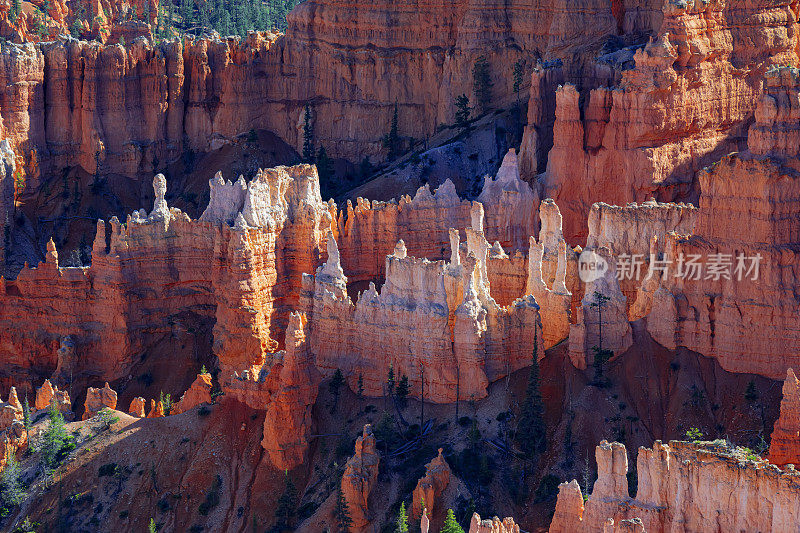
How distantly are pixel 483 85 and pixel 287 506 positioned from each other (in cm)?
4079

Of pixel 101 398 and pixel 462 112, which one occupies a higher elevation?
pixel 462 112

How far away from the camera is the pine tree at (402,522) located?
66.4m

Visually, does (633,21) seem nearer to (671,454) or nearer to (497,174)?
(497,174)

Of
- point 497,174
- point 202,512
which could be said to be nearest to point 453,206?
A: point 497,174

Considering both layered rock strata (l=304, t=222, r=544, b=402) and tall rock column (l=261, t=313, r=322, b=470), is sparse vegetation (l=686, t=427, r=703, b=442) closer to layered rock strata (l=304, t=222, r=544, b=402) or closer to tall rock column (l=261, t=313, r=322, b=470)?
layered rock strata (l=304, t=222, r=544, b=402)

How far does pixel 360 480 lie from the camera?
7025cm

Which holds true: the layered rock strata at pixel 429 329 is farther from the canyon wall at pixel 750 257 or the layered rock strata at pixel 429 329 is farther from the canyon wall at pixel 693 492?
the canyon wall at pixel 693 492

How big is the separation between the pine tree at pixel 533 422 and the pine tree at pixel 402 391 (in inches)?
219

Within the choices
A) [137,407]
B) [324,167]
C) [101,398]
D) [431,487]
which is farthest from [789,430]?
[324,167]

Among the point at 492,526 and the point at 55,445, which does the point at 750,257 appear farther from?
the point at 55,445

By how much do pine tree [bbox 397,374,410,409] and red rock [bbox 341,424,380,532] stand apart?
420 centimetres

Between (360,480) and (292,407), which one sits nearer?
(360,480)

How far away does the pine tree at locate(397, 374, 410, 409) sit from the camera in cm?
7562

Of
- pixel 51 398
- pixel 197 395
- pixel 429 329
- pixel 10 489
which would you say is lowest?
pixel 10 489
